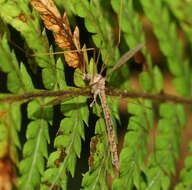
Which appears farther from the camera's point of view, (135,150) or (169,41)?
(169,41)

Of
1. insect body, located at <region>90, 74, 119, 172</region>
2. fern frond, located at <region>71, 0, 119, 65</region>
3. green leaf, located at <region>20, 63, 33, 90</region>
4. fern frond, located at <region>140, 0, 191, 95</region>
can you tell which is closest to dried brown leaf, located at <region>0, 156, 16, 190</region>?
green leaf, located at <region>20, 63, 33, 90</region>

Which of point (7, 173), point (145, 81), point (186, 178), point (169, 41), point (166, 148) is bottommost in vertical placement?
point (186, 178)

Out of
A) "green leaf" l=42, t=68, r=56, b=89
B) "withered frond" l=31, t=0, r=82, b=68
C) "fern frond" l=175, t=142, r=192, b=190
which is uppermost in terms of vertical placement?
"withered frond" l=31, t=0, r=82, b=68

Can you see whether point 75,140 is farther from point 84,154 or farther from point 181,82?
point 181,82

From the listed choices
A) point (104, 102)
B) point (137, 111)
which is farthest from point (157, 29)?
point (104, 102)

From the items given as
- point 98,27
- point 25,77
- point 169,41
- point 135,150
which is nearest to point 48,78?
point 25,77

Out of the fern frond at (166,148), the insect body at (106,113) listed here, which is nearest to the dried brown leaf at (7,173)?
the insect body at (106,113)

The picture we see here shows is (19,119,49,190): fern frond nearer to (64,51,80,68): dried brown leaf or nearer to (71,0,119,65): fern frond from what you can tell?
(64,51,80,68): dried brown leaf

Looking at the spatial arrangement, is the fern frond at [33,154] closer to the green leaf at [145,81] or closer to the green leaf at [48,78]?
the green leaf at [48,78]

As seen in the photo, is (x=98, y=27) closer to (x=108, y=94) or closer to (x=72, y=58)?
(x=72, y=58)
